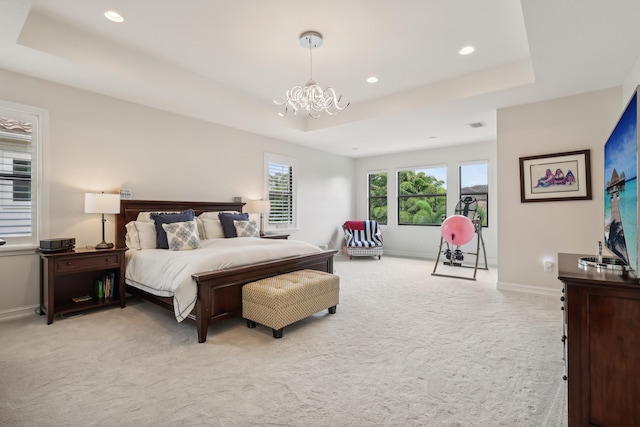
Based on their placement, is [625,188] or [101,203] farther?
[101,203]

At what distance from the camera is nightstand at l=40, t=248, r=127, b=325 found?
314 centimetres

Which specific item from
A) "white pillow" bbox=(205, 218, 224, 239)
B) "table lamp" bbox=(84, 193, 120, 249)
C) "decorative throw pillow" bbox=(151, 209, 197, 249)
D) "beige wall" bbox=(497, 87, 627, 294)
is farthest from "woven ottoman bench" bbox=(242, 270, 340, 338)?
"beige wall" bbox=(497, 87, 627, 294)

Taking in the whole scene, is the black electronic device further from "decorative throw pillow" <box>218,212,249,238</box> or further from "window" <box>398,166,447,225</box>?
"window" <box>398,166,447,225</box>

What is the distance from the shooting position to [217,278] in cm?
279

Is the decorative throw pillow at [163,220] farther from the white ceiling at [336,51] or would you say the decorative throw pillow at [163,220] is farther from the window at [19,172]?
the white ceiling at [336,51]

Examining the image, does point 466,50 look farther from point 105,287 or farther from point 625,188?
point 105,287

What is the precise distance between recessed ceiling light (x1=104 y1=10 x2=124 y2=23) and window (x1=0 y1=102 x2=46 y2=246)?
148 cm

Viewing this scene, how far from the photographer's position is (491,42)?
322 centimetres

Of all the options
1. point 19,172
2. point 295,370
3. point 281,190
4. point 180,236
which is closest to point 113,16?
point 19,172

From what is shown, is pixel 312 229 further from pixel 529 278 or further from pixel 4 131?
pixel 4 131

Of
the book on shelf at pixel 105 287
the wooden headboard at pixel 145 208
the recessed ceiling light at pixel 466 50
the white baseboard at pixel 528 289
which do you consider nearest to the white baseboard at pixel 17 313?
the book on shelf at pixel 105 287

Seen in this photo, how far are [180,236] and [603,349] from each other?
3809mm

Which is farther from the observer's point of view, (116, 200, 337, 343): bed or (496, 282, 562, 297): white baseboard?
(496, 282, 562, 297): white baseboard

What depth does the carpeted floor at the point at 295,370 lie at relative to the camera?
175cm
